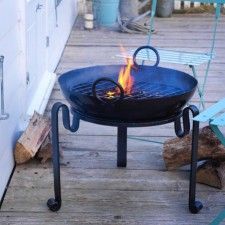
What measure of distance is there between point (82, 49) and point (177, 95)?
3982mm

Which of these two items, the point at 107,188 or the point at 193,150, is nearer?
the point at 193,150

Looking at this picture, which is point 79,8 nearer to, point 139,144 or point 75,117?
point 139,144

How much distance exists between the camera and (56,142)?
256 cm

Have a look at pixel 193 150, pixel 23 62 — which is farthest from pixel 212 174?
pixel 23 62

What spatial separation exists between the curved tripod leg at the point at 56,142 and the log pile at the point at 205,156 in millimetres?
677

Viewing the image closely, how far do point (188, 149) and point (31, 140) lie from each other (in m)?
0.88

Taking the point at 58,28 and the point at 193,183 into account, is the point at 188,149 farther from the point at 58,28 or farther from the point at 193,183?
the point at 58,28

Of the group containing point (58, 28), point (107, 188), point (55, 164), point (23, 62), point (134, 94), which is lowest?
point (107, 188)

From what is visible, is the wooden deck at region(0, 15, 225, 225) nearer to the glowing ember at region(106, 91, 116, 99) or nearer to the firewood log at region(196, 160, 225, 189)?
the firewood log at region(196, 160, 225, 189)

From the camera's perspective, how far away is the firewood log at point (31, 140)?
9.96ft

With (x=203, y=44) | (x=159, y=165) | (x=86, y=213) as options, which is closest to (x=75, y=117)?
(x=86, y=213)

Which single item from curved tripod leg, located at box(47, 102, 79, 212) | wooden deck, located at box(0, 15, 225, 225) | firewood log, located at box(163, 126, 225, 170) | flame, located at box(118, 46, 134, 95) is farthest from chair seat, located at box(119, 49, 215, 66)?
curved tripod leg, located at box(47, 102, 79, 212)

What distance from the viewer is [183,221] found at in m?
2.57

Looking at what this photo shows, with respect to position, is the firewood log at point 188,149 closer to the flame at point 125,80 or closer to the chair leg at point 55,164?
the flame at point 125,80
